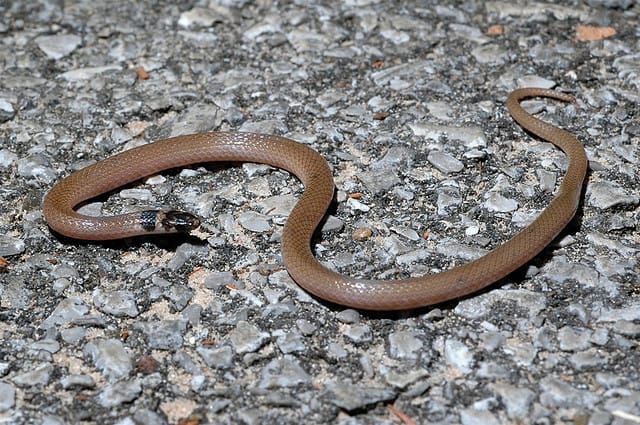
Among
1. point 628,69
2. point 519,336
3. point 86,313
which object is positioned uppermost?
point 628,69

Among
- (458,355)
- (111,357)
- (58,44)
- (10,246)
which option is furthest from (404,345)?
(58,44)

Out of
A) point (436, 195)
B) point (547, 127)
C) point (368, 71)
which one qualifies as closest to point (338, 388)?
point (436, 195)

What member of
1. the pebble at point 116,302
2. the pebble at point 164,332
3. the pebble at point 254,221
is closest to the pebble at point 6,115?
the pebble at point 116,302

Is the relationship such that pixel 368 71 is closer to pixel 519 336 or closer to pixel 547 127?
pixel 547 127

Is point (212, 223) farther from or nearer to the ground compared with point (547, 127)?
nearer to the ground

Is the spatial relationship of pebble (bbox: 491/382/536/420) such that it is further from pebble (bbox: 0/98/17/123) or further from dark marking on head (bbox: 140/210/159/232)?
pebble (bbox: 0/98/17/123)

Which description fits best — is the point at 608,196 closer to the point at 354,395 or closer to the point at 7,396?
the point at 354,395
